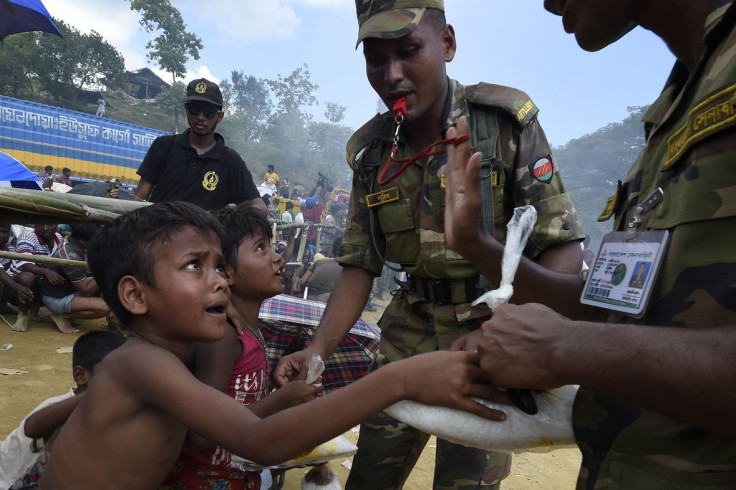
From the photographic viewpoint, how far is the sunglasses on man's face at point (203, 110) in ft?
15.2

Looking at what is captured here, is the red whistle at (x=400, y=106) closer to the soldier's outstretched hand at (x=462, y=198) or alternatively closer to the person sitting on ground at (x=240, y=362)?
the soldier's outstretched hand at (x=462, y=198)

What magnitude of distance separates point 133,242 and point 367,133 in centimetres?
119

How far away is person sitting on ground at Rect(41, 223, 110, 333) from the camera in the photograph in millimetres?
6430

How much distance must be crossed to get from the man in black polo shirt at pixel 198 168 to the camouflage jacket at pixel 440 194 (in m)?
2.20

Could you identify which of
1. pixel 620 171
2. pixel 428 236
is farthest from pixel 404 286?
pixel 620 171

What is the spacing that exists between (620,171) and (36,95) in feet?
158

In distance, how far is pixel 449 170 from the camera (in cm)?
153

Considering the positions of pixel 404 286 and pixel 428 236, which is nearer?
pixel 428 236

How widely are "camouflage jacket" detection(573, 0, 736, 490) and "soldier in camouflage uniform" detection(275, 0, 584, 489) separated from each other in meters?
0.91

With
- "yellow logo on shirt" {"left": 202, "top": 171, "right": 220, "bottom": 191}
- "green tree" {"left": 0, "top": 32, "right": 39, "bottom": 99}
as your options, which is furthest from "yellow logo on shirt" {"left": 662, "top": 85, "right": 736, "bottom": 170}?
"green tree" {"left": 0, "top": 32, "right": 39, "bottom": 99}

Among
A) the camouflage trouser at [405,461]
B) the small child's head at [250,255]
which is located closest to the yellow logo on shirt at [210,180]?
the small child's head at [250,255]

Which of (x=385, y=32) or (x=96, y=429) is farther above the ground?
(x=385, y=32)

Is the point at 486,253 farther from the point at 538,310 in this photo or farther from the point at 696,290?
the point at 696,290

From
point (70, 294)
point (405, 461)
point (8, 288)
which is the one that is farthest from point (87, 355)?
point (8, 288)
